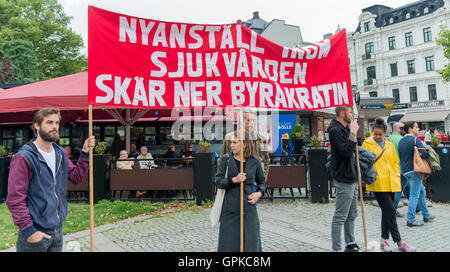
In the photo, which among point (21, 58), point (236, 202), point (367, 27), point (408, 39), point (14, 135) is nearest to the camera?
point (236, 202)

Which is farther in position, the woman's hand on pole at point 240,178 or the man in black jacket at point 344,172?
the man in black jacket at point 344,172


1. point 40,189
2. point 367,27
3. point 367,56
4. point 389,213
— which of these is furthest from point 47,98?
point 367,27

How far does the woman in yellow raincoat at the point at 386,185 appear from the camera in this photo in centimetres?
459

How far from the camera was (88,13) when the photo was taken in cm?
388

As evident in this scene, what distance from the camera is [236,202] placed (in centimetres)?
358

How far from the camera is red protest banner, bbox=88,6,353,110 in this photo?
392cm

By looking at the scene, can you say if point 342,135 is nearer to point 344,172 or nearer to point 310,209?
point 344,172

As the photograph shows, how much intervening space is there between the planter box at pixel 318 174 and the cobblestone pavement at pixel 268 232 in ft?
1.91

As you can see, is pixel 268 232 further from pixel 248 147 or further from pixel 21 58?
pixel 21 58

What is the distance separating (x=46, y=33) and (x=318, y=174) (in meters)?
34.8

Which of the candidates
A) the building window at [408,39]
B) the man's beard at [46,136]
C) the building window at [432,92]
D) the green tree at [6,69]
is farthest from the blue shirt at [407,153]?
the building window at [408,39]

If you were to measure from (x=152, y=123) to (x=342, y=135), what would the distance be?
11434mm

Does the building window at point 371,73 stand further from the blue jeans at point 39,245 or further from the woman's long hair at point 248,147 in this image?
the blue jeans at point 39,245
